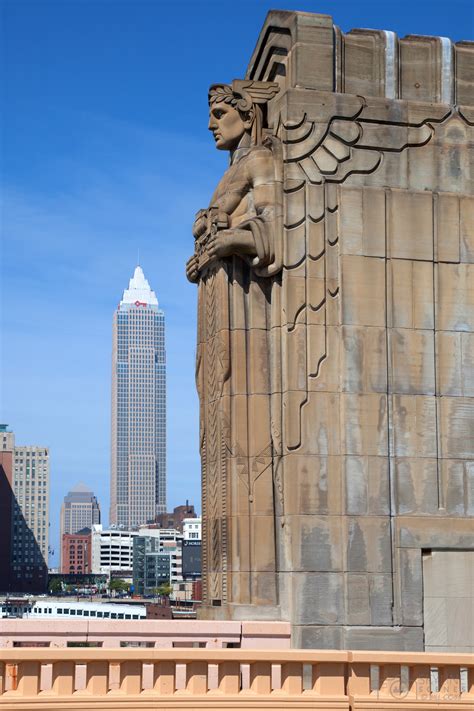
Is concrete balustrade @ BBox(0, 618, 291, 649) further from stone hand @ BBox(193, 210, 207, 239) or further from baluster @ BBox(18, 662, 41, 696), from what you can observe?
stone hand @ BBox(193, 210, 207, 239)

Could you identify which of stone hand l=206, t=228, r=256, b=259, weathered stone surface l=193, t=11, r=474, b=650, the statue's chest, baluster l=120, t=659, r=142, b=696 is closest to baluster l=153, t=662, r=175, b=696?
baluster l=120, t=659, r=142, b=696

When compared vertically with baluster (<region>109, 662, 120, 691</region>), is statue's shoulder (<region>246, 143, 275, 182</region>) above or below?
above

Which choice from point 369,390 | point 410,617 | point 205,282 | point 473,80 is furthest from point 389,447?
point 473,80

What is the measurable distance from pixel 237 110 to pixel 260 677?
11.8 m

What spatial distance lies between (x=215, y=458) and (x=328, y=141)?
18.6 feet

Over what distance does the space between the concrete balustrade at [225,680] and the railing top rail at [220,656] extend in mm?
10

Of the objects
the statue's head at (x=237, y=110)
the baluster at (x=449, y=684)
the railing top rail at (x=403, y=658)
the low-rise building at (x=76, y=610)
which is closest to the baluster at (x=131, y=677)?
the railing top rail at (x=403, y=658)

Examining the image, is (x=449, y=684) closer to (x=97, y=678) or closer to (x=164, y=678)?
(x=164, y=678)

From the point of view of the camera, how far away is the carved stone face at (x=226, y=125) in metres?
23.1

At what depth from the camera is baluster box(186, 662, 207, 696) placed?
1409 centimetres

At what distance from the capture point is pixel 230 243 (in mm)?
21891

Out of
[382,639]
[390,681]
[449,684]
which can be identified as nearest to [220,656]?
[390,681]

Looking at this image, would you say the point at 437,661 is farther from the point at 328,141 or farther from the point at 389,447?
the point at 328,141

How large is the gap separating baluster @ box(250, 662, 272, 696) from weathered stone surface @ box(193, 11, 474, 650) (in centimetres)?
643
